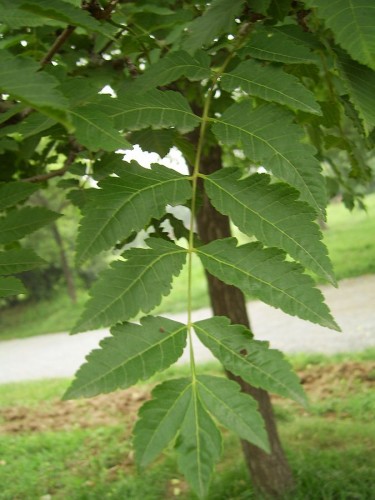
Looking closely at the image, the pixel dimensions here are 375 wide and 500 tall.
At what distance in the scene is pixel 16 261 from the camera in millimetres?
1188

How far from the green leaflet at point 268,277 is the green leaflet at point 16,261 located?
1.30 ft

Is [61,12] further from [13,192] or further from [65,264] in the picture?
[65,264]

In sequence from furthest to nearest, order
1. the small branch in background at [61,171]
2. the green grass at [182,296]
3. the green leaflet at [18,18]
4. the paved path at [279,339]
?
the green grass at [182,296], the paved path at [279,339], the small branch in background at [61,171], the green leaflet at [18,18]

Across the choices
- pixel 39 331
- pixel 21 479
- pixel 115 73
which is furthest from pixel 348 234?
pixel 115 73

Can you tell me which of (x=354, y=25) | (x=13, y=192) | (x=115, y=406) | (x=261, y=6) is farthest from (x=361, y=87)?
(x=115, y=406)

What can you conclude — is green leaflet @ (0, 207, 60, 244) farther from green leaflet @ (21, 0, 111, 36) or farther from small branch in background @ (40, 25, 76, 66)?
green leaflet @ (21, 0, 111, 36)

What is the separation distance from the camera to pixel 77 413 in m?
7.22

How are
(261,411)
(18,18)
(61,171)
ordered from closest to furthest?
1. (18,18)
2. (61,171)
3. (261,411)

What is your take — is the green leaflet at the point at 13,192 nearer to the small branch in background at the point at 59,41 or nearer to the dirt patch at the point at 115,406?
the small branch in background at the point at 59,41

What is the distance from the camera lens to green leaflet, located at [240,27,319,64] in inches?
45.3

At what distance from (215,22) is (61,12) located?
0.41 meters

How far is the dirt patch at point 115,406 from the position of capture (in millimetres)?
6461

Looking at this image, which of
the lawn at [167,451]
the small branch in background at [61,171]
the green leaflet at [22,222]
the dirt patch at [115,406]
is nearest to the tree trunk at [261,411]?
the lawn at [167,451]

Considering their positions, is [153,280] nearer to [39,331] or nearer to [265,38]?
[265,38]
